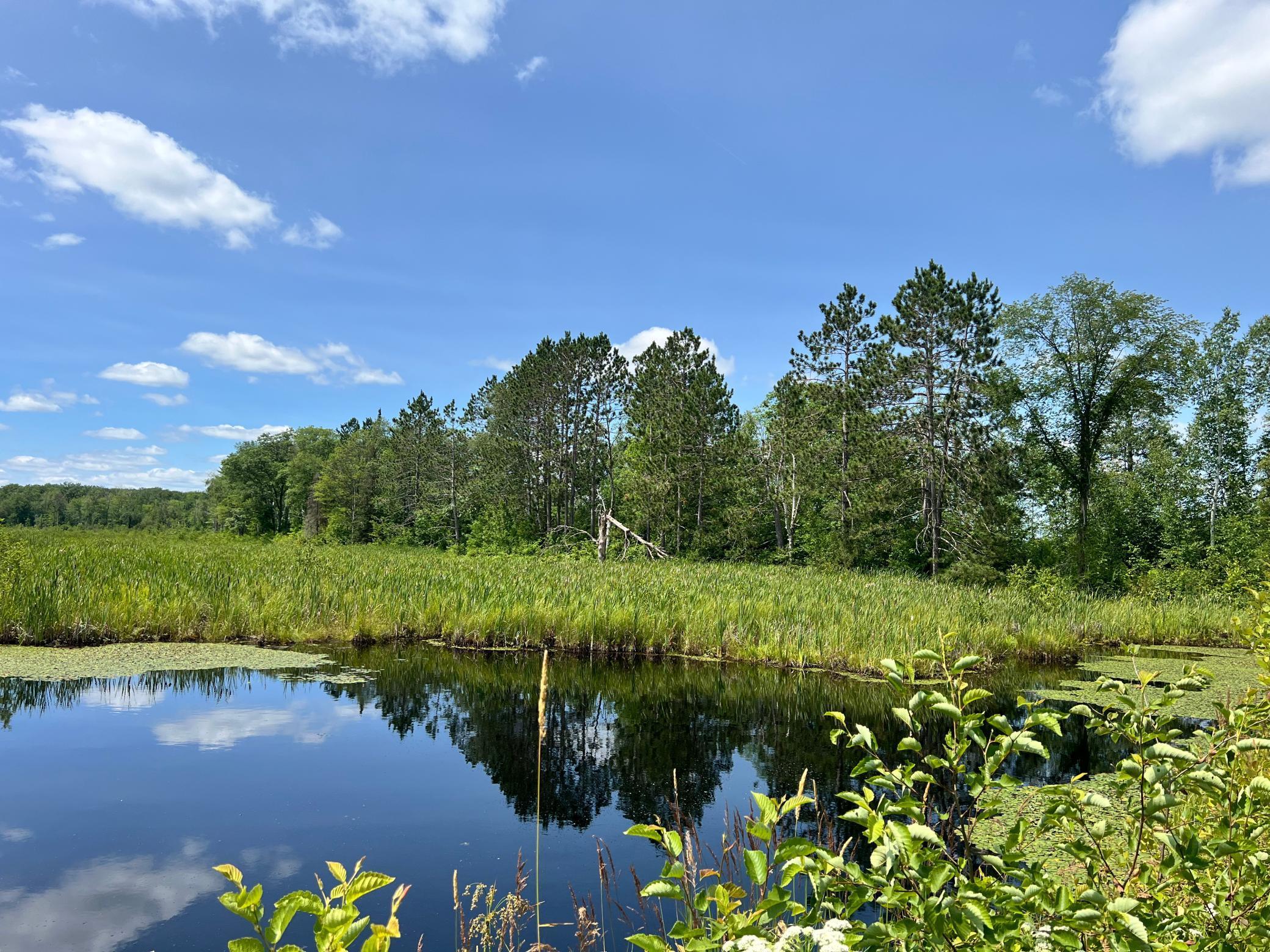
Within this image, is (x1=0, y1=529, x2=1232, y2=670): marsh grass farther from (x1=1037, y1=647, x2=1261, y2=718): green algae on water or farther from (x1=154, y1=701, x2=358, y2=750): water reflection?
(x1=154, y1=701, x2=358, y2=750): water reflection

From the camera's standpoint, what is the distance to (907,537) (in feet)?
95.9

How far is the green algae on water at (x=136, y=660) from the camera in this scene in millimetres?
8969

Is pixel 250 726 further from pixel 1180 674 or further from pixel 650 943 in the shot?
pixel 1180 674

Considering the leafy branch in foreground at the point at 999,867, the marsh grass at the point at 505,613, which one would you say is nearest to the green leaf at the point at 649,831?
the leafy branch in foreground at the point at 999,867

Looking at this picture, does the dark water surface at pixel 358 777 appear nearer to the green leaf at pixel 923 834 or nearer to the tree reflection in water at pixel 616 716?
the tree reflection in water at pixel 616 716

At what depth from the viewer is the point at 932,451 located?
2488cm

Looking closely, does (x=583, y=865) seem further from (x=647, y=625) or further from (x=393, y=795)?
(x=647, y=625)

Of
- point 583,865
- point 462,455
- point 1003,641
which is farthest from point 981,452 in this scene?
point 462,455

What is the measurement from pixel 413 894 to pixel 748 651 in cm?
848

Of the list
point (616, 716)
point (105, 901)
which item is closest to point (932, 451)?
point (616, 716)

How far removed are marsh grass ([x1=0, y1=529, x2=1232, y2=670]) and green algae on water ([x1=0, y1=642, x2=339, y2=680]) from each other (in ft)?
1.97

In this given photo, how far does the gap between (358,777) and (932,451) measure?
2274 centimetres

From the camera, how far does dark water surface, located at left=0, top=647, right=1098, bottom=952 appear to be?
4.18m

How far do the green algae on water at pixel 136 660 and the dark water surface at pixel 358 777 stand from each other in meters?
0.35
